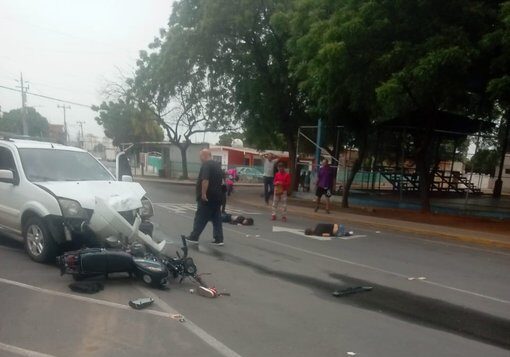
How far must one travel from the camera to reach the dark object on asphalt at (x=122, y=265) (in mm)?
5812

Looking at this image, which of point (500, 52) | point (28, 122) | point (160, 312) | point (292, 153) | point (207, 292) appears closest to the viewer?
point (160, 312)

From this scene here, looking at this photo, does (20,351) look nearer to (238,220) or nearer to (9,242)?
(9,242)

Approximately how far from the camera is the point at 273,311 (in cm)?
550

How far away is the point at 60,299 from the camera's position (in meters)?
5.43

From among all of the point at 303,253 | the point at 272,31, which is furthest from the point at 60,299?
the point at 272,31

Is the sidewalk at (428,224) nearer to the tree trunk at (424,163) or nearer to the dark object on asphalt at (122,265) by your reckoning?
the tree trunk at (424,163)

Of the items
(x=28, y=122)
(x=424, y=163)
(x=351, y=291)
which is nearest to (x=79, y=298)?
(x=351, y=291)

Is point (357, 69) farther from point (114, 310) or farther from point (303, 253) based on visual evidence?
point (114, 310)

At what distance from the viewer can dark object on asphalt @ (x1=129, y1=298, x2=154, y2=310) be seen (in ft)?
17.2

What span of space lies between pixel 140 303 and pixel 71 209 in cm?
206

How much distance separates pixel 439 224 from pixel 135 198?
10.8 m

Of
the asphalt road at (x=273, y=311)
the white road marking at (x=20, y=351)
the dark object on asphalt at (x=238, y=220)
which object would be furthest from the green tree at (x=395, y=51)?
the white road marking at (x=20, y=351)

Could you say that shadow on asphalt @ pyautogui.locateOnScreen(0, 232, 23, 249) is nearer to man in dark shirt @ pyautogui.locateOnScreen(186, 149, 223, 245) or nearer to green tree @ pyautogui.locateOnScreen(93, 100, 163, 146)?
man in dark shirt @ pyautogui.locateOnScreen(186, 149, 223, 245)

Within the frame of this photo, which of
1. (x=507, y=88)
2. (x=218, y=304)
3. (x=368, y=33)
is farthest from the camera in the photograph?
(x=368, y=33)
